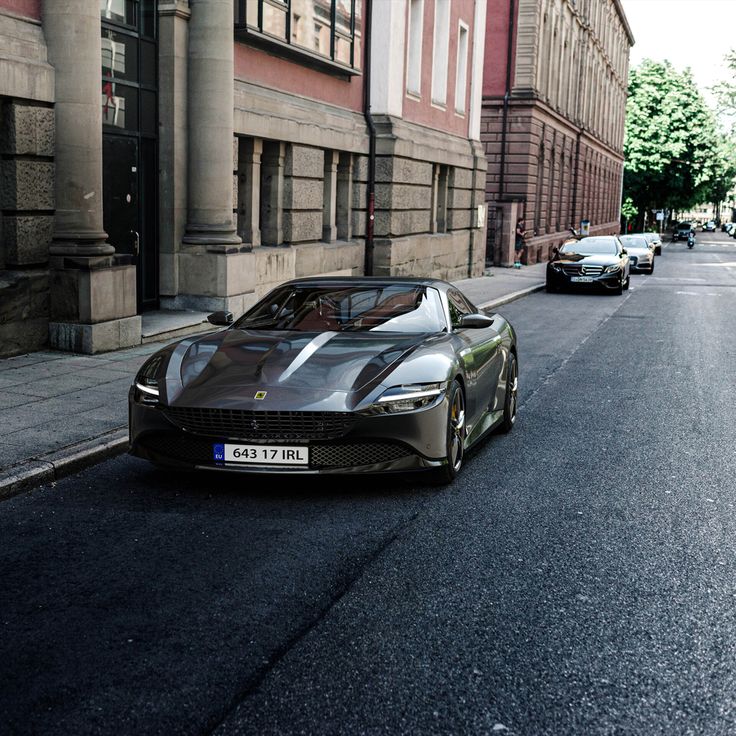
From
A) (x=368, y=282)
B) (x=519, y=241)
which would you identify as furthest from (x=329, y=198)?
(x=519, y=241)

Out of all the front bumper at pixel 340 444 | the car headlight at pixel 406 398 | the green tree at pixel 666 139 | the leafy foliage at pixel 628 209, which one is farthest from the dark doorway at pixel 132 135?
the leafy foliage at pixel 628 209

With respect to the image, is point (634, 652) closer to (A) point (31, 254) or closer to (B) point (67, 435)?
(B) point (67, 435)

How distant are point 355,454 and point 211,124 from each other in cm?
1028

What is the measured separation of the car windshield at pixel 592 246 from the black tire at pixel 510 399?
775 inches

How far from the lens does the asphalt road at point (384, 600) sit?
11.4 ft

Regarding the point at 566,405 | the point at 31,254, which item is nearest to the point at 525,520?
the point at 566,405

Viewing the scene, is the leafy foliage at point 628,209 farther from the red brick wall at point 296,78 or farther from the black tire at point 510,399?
the black tire at point 510,399

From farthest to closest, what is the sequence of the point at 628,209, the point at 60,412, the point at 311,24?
1. the point at 628,209
2. the point at 311,24
3. the point at 60,412

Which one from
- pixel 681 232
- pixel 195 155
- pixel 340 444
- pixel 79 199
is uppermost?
pixel 195 155

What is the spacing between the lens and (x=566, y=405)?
32.4 ft

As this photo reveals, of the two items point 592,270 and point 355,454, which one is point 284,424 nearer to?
point 355,454

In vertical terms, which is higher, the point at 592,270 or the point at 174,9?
the point at 174,9

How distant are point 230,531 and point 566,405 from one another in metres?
5.07

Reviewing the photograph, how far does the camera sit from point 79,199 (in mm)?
12234
